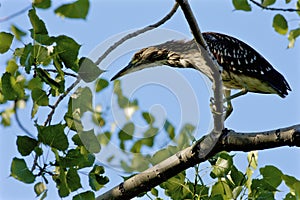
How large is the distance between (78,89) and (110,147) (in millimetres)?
379

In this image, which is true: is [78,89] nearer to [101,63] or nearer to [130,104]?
[101,63]

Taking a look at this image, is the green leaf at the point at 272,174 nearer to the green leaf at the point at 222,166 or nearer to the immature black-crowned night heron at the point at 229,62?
the green leaf at the point at 222,166

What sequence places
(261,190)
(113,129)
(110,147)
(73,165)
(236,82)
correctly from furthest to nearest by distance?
(236,82) → (113,129) → (110,147) → (261,190) → (73,165)

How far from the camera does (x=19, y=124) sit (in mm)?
2555

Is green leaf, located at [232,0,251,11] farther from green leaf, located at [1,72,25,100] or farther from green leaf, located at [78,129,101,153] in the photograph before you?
green leaf, located at [1,72,25,100]

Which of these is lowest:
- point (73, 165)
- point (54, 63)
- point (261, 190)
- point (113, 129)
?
point (261, 190)

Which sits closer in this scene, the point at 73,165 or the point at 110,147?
the point at 73,165

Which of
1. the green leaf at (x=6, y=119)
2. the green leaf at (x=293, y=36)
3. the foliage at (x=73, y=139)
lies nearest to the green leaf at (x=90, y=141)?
the foliage at (x=73, y=139)

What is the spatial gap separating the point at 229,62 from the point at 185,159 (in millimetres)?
1578

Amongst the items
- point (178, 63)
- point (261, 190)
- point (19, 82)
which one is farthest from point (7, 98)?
point (178, 63)

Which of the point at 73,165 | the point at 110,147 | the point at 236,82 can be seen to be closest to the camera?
the point at 73,165

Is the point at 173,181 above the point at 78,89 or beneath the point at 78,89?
beneath

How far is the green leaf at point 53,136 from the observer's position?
88.7 inches

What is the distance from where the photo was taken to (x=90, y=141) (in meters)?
2.59
